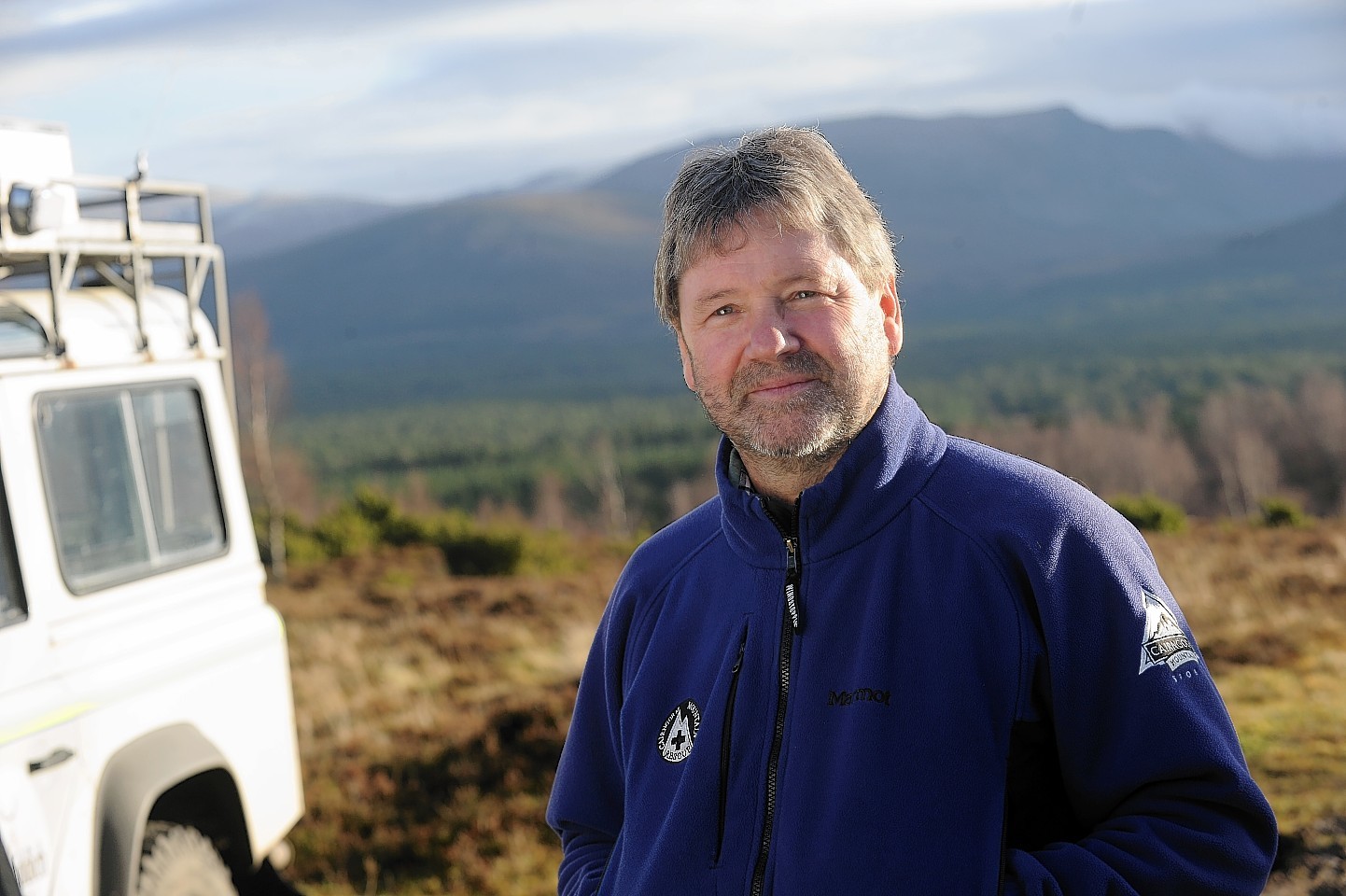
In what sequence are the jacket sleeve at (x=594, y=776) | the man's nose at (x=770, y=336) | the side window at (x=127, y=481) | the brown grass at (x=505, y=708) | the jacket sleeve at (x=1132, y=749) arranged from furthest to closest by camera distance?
the brown grass at (x=505, y=708) < the side window at (x=127, y=481) < the jacket sleeve at (x=594, y=776) < the man's nose at (x=770, y=336) < the jacket sleeve at (x=1132, y=749)

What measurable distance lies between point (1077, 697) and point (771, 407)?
597 mm

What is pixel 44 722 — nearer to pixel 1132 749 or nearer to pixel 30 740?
pixel 30 740

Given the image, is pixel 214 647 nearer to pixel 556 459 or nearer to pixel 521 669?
pixel 521 669

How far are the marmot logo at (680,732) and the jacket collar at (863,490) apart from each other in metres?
0.25

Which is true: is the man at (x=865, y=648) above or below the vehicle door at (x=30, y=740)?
above

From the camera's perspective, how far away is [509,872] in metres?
7.07

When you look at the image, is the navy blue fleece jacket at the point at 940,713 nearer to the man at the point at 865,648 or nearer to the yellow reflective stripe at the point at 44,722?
the man at the point at 865,648

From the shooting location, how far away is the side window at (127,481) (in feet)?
12.4

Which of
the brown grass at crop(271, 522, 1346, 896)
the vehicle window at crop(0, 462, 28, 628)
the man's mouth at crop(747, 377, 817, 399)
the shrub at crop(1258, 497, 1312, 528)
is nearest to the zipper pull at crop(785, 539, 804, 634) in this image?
the man's mouth at crop(747, 377, 817, 399)

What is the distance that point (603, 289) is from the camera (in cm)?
16725

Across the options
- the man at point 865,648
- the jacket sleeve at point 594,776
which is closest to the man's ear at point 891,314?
the man at point 865,648

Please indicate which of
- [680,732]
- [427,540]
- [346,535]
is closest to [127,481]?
[680,732]

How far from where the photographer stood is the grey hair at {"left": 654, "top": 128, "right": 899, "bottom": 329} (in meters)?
1.93

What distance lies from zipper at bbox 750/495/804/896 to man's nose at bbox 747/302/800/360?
0.23 m
